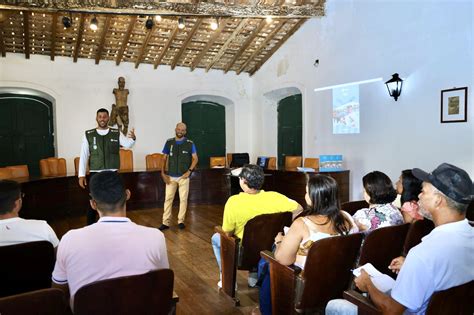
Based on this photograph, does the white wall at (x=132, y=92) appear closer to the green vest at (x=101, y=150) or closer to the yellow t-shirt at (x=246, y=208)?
the green vest at (x=101, y=150)

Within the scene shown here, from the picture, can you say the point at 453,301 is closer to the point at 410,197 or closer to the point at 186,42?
the point at 410,197

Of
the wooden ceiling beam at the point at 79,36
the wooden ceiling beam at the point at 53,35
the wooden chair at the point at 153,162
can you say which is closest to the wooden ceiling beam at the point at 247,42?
the wooden chair at the point at 153,162

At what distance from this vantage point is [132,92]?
826 centimetres

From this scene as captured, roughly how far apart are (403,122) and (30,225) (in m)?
5.23

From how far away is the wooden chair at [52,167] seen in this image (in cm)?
614

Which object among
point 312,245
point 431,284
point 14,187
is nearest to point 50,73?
point 14,187

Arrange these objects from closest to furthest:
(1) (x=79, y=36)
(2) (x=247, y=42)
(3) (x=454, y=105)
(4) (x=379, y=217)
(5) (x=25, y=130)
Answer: (4) (x=379, y=217)
(3) (x=454, y=105)
(1) (x=79, y=36)
(5) (x=25, y=130)
(2) (x=247, y=42)

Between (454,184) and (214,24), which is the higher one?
(214,24)

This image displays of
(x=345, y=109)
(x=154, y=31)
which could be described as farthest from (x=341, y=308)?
(x=154, y=31)

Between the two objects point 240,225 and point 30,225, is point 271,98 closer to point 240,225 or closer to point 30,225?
point 240,225

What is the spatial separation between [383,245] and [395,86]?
4.06 meters

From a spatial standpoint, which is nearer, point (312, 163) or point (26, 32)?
point (26, 32)

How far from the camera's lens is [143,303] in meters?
1.36

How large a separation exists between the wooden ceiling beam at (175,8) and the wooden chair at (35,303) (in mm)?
5536
